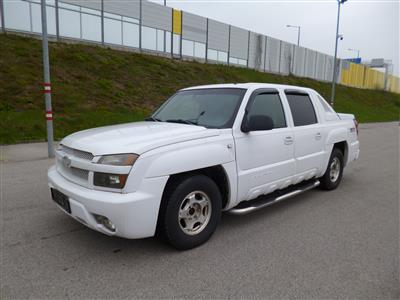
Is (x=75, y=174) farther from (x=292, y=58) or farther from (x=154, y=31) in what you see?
(x=292, y=58)

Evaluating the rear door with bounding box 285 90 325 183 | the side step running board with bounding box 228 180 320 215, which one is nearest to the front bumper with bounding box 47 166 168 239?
the side step running board with bounding box 228 180 320 215

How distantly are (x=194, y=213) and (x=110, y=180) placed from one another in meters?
1.01

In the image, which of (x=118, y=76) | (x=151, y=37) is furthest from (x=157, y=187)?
(x=151, y=37)

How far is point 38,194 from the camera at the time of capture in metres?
5.22

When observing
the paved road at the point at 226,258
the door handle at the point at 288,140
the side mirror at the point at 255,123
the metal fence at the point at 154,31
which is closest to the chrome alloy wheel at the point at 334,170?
the paved road at the point at 226,258

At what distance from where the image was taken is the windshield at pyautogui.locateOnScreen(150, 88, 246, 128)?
384 cm

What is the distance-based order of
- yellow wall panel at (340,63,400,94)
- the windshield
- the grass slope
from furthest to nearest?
yellow wall panel at (340,63,400,94) → the grass slope → the windshield

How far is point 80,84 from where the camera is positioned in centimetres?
1631

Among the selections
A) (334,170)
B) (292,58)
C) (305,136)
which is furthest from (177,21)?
(305,136)

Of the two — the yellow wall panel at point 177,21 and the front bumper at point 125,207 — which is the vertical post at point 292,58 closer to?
the yellow wall panel at point 177,21

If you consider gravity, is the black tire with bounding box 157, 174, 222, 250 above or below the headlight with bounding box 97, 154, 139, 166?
below

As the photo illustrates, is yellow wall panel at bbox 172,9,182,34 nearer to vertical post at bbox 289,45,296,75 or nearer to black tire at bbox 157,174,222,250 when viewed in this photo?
vertical post at bbox 289,45,296,75

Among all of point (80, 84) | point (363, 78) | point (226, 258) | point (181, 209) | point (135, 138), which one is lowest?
point (226, 258)

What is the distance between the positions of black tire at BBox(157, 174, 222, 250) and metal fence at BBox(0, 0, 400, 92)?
22566mm
